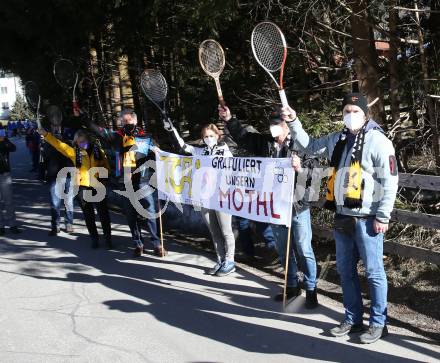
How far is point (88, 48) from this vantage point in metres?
16.0

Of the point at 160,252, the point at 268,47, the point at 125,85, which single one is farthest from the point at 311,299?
the point at 125,85

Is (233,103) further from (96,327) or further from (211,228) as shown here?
(96,327)

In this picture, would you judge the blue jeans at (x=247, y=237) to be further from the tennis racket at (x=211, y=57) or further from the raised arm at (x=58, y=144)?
the raised arm at (x=58, y=144)

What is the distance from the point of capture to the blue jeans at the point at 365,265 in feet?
14.8

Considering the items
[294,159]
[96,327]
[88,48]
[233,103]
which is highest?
[88,48]

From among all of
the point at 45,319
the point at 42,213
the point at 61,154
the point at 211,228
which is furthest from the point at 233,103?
the point at 45,319

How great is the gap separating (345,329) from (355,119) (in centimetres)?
175

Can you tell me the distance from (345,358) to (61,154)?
705cm

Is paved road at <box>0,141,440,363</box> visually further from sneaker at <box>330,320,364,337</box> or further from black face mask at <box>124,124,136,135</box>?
black face mask at <box>124,124,136,135</box>

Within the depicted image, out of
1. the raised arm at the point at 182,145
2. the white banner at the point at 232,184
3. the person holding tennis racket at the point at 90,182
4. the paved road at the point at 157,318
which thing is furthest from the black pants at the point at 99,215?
the raised arm at the point at 182,145

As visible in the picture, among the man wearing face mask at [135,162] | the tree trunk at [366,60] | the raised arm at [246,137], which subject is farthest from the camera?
the man wearing face mask at [135,162]

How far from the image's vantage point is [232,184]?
6508 mm

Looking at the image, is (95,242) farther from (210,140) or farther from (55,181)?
(210,140)

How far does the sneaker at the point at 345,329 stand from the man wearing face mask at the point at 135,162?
3689mm
